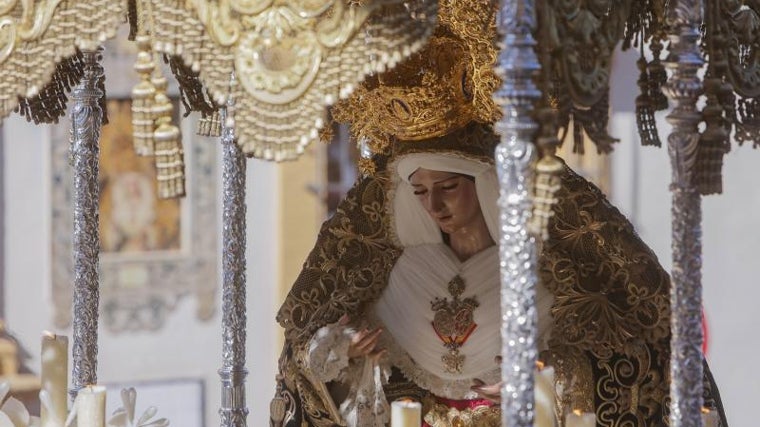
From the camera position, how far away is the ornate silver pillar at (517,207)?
2.75 m

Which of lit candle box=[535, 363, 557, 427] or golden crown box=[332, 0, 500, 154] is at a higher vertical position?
golden crown box=[332, 0, 500, 154]

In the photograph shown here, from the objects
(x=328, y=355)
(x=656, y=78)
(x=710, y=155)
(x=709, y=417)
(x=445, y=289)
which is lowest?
(x=709, y=417)

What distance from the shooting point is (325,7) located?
2920mm

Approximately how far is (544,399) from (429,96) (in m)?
0.95

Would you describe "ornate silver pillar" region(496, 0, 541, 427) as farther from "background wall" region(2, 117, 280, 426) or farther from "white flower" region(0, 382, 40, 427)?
"background wall" region(2, 117, 280, 426)

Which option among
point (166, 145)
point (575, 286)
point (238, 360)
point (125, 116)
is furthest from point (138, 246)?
point (166, 145)

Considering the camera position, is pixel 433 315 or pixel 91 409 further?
pixel 433 315

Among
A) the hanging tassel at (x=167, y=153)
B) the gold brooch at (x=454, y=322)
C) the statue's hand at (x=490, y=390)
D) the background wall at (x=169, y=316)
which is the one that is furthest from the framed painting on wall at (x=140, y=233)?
the hanging tassel at (x=167, y=153)

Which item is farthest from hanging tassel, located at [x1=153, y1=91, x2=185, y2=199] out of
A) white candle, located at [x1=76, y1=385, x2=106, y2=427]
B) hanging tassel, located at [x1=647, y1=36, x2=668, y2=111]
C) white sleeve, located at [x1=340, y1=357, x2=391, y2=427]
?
white sleeve, located at [x1=340, y1=357, x2=391, y2=427]

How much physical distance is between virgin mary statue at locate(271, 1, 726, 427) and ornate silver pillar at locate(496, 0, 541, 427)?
839 millimetres

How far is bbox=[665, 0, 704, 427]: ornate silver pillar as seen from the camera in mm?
3012

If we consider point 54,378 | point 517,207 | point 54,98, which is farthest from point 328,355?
point 517,207

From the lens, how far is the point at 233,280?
4.15 m

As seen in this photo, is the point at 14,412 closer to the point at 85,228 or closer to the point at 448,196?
the point at 85,228
